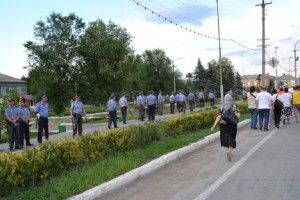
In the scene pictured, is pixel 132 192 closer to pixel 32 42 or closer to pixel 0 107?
pixel 0 107

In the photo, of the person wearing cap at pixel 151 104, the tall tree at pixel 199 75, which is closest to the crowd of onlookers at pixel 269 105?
the person wearing cap at pixel 151 104

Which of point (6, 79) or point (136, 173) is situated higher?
point (6, 79)

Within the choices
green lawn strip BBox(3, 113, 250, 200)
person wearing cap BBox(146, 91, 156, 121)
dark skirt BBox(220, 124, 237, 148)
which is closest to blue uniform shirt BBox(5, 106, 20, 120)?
green lawn strip BBox(3, 113, 250, 200)

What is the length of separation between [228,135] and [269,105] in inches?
244

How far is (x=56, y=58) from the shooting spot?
40.5 m

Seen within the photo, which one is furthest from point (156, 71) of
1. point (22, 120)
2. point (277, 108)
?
point (22, 120)

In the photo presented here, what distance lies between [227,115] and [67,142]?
3.70 m

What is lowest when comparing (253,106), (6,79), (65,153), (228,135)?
(65,153)

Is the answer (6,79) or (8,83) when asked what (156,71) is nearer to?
(8,83)

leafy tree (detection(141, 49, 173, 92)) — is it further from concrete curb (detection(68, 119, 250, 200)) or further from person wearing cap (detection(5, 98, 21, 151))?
concrete curb (detection(68, 119, 250, 200))

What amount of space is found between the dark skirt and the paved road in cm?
41

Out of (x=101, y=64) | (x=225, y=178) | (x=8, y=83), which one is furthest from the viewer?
(x=8, y=83)

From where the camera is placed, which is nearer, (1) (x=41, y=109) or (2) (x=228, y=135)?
(2) (x=228, y=135)

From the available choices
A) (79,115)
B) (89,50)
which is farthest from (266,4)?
(79,115)
